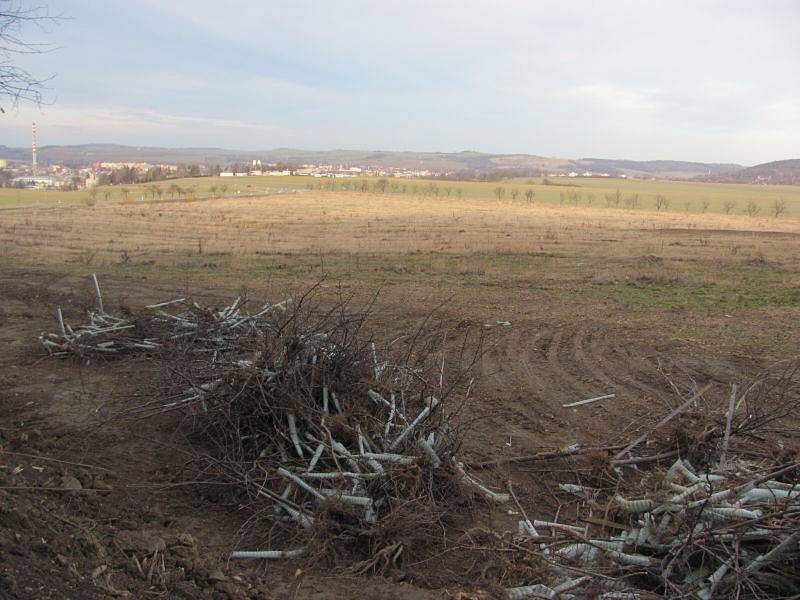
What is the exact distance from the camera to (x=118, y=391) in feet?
21.4

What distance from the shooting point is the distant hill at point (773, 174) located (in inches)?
5453

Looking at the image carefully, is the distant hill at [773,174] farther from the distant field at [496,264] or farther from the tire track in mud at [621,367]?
the tire track in mud at [621,367]

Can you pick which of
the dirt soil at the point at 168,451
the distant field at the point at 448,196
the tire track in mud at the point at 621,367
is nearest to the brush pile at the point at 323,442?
the dirt soil at the point at 168,451

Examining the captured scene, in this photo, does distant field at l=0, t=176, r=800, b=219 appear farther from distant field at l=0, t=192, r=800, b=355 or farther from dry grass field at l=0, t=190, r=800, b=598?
dry grass field at l=0, t=190, r=800, b=598

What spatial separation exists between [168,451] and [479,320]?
5827 millimetres

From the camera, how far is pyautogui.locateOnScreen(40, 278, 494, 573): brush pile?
13.7ft

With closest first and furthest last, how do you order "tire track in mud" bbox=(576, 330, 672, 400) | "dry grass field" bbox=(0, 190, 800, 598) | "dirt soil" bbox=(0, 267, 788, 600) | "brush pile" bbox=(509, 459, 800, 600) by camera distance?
"brush pile" bbox=(509, 459, 800, 600) < "dirt soil" bbox=(0, 267, 788, 600) < "dry grass field" bbox=(0, 190, 800, 598) < "tire track in mud" bbox=(576, 330, 672, 400)

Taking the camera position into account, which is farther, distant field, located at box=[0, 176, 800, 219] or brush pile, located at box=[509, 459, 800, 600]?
distant field, located at box=[0, 176, 800, 219]

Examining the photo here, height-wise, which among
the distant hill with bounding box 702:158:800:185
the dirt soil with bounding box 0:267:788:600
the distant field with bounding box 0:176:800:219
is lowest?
the dirt soil with bounding box 0:267:788:600

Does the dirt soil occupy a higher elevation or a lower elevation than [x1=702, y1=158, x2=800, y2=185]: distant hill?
lower

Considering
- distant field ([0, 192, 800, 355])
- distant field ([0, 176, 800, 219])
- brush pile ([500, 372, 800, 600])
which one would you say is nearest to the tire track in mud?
distant field ([0, 192, 800, 355])

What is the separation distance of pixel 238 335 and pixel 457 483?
3324 millimetres

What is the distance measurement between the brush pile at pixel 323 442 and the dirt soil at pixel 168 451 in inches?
8.8

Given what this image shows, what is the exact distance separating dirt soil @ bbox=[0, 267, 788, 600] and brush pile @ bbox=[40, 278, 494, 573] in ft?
0.74
